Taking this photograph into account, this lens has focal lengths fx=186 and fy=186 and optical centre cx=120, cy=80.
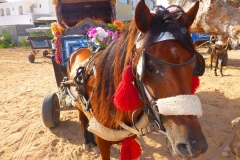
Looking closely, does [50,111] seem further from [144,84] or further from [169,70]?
[169,70]

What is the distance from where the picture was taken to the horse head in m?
1.10

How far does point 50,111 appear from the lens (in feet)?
11.1

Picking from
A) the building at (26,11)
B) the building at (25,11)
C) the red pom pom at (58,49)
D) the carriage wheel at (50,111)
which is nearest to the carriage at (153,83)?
the carriage wheel at (50,111)

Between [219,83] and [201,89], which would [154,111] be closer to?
[201,89]

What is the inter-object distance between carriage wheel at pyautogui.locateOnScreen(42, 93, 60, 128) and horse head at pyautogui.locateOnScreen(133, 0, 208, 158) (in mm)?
2552

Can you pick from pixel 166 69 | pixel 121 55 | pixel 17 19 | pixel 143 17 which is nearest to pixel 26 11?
pixel 17 19

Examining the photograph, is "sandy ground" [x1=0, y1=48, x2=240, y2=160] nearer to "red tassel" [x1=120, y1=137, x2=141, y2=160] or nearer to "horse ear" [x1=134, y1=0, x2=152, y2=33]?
"red tassel" [x1=120, y1=137, x2=141, y2=160]

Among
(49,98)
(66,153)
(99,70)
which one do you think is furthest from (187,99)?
(49,98)

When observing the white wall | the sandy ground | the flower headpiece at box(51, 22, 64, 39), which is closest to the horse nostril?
the sandy ground

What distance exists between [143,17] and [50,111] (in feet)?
8.99

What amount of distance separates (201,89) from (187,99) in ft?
17.2

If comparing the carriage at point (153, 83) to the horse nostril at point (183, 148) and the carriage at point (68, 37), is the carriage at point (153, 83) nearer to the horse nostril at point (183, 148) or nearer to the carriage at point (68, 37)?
the horse nostril at point (183, 148)

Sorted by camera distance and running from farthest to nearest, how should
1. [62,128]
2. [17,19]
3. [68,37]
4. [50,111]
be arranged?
1. [17,19]
2. [62,128]
3. [68,37]
4. [50,111]

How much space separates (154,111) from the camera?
1.26 meters
